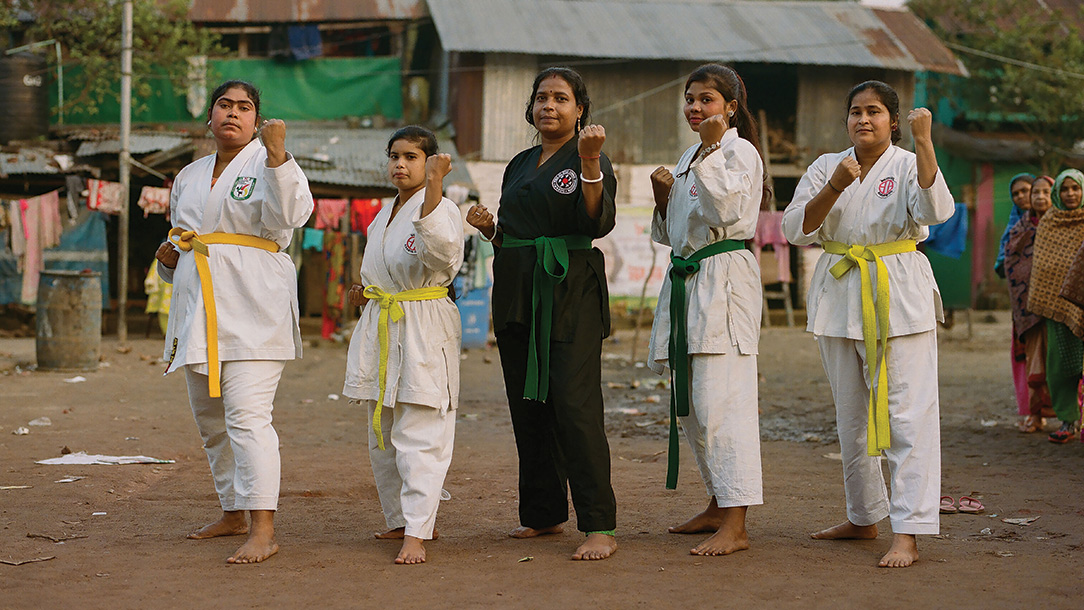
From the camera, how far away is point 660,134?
18.7m

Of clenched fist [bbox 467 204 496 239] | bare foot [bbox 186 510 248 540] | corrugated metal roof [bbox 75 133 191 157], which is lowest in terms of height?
bare foot [bbox 186 510 248 540]

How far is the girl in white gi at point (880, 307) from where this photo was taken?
13.0ft

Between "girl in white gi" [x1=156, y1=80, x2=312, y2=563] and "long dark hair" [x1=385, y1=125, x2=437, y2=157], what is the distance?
0.44 metres

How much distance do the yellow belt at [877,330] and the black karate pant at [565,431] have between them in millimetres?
1027

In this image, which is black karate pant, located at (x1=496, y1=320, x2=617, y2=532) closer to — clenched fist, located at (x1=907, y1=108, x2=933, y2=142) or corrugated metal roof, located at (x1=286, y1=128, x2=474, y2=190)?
clenched fist, located at (x1=907, y1=108, x2=933, y2=142)

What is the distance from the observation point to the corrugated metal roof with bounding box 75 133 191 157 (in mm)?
14945

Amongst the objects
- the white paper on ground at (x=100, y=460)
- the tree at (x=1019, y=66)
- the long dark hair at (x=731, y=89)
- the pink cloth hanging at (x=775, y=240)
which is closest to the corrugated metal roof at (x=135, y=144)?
the pink cloth hanging at (x=775, y=240)

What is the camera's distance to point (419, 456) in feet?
13.5

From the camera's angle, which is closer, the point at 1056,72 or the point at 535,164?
the point at 535,164

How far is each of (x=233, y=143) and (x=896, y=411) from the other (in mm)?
2820

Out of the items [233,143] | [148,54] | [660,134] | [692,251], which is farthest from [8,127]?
[692,251]

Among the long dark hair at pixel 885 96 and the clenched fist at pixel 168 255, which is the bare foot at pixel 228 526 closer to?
the clenched fist at pixel 168 255

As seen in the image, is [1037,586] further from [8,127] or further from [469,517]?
[8,127]

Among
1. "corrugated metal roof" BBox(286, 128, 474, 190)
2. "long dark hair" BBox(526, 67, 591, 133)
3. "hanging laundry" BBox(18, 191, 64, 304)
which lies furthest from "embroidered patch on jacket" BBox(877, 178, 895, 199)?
"hanging laundry" BBox(18, 191, 64, 304)
